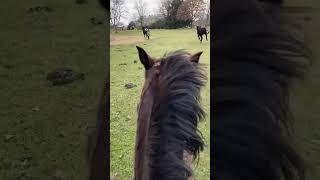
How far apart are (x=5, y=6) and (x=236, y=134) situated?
0.65 metres

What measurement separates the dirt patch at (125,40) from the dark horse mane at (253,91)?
20 centimetres

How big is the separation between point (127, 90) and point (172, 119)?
0.46 ft

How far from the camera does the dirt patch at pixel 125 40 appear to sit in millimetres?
918

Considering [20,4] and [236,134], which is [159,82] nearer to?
[236,134]

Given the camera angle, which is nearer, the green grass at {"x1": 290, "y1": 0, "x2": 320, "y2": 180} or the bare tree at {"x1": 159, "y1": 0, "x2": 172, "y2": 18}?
the green grass at {"x1": 290, "y1": 0, "x2": 320, "y2": 180}

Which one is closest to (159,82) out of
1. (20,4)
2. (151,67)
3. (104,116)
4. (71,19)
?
(151,67)

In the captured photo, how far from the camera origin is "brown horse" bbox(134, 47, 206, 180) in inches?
34.5

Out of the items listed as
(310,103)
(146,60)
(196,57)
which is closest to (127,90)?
(146,60)

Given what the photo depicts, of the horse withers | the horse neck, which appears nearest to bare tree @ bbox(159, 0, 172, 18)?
the horse withers

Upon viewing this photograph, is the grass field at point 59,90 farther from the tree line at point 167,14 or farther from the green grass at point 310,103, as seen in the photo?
the green grass at point 310,103

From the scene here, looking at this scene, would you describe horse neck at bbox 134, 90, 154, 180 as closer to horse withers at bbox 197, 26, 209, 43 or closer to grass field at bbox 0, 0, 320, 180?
grass field at bbox 0, 0, 320, 180

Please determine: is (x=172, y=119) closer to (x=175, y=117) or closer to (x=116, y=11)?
(x=175, y=117)

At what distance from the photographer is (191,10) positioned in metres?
0.94

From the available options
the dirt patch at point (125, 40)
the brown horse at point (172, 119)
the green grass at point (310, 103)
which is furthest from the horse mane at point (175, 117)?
the green grass at point (310, 103)
